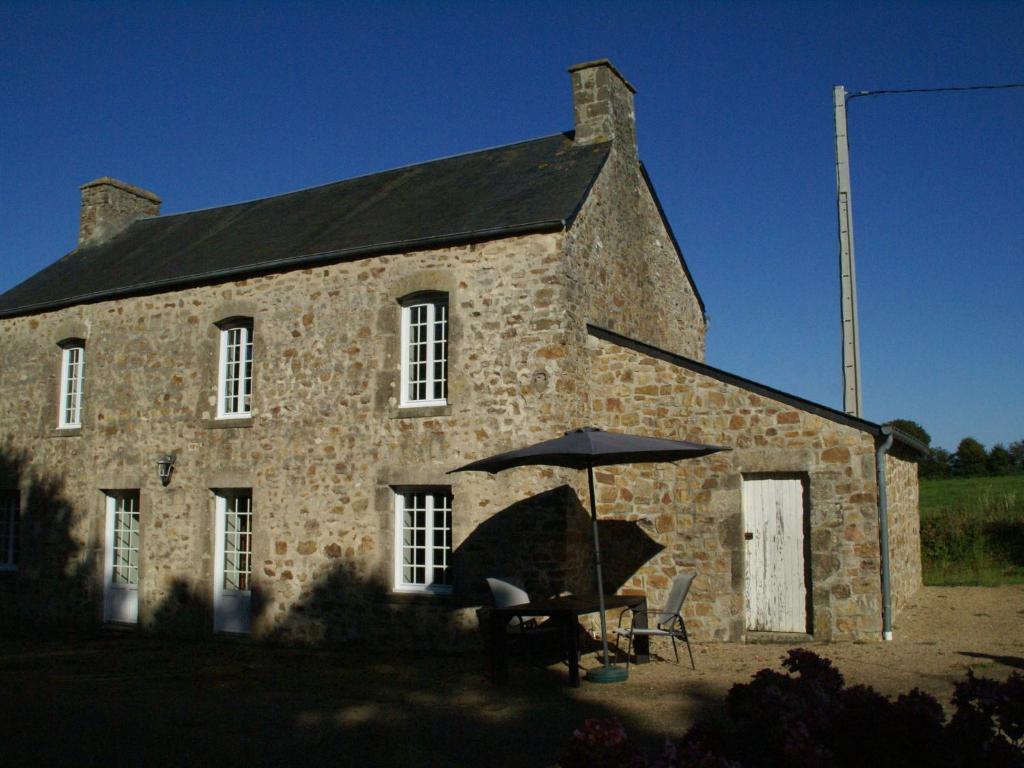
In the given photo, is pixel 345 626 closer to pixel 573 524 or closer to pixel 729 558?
pixel 573 524

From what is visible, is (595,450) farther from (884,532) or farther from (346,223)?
(346,223)

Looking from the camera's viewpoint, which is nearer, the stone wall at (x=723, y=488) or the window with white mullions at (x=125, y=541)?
the stone wall at (x=723, y=488)

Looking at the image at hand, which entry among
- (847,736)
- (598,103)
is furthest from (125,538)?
(847,736)

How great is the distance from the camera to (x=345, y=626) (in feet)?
38.5

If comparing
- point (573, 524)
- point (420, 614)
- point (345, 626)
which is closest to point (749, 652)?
point (573, 524)

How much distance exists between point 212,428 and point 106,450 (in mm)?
2247

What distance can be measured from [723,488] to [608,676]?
3111 mm

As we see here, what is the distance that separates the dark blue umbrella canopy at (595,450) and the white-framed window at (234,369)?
5.59 m

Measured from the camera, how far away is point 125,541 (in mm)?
14273

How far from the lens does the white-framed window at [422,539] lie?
37.8 ft

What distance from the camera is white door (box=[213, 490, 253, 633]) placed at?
12.8 metres

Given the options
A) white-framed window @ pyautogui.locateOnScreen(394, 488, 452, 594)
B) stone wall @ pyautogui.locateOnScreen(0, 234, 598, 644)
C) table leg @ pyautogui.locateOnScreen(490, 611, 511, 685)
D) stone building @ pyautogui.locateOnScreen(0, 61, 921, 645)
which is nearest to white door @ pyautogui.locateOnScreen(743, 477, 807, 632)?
stone building @ pyautogui.locateOnScreen(0, 61, 921, 645)

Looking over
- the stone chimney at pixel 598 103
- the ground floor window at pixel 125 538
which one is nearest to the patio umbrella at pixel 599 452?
the stone chimney at pixel 598 103

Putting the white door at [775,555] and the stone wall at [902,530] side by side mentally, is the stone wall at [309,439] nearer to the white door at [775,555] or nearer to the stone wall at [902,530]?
the white door at [775,555]
